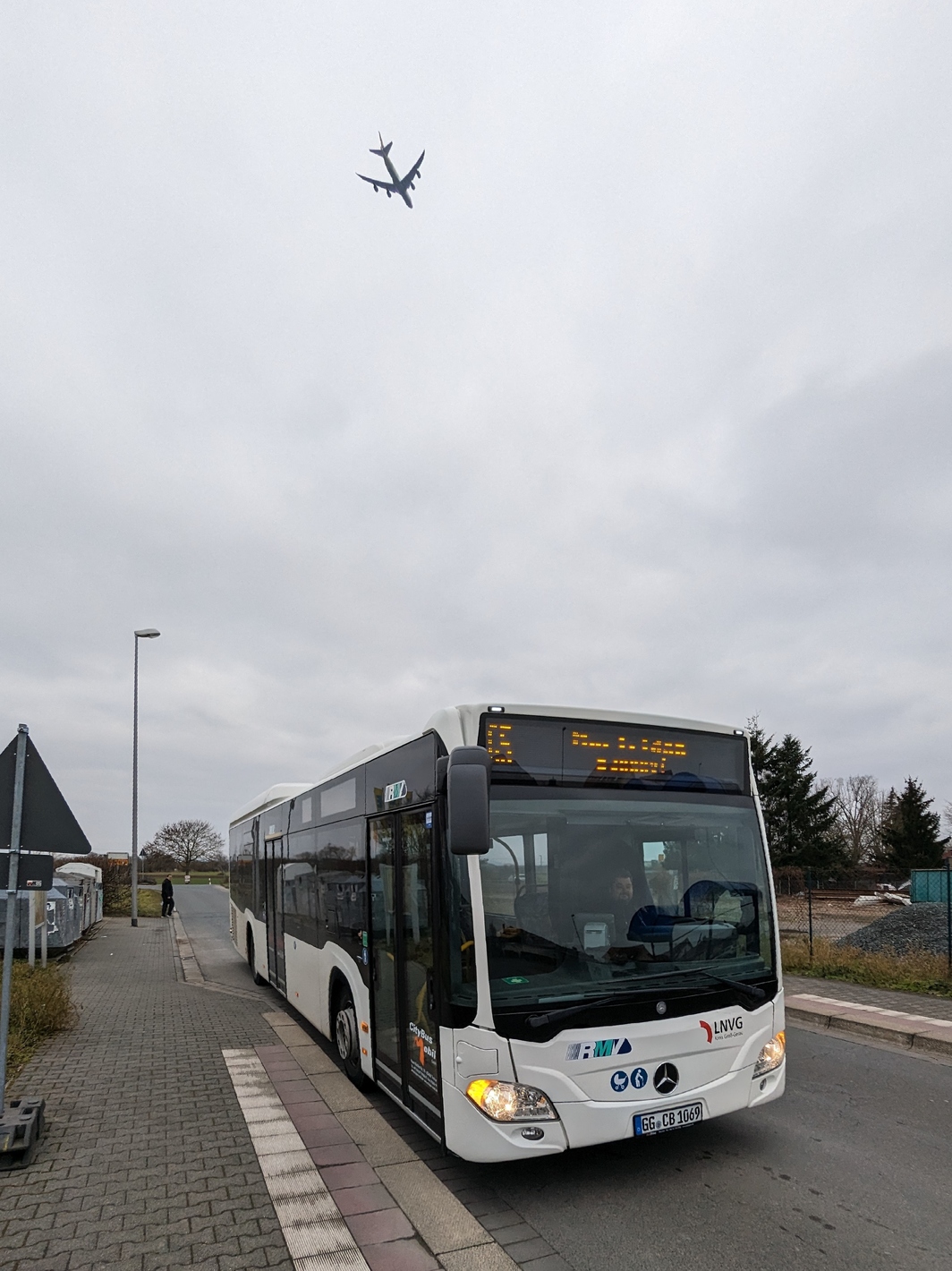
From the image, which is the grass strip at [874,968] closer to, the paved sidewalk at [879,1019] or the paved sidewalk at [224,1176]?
the paved sidewalk at [879,1019]

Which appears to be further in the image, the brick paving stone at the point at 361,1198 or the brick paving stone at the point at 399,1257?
the brick paving stone at the point at 361,1198

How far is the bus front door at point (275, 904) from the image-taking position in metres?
11.4

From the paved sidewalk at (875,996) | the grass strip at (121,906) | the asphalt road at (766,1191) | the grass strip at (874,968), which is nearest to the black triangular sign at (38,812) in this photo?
the asphalt road at (766,1191)

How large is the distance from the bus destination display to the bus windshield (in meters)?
0.10

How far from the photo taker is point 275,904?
39.0ft

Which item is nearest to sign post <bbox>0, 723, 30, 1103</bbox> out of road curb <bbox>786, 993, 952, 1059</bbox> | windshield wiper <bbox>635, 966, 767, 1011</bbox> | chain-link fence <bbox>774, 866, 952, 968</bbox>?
windshield wiper <bbox>635, 966, 767, 1011</bbox>

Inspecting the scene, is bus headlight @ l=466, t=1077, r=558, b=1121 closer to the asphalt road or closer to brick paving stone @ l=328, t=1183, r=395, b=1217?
the asphalt road

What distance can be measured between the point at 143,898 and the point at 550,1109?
43.5m

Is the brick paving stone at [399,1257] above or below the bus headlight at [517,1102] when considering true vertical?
below

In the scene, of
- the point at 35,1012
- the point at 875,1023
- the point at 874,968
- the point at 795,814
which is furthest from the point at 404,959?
the point at 795,814

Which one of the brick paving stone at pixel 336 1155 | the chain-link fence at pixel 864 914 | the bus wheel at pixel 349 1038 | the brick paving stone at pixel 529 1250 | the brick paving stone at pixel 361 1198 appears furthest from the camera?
the chain-link fence at pixel 864 914

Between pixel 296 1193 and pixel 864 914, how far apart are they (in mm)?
28617

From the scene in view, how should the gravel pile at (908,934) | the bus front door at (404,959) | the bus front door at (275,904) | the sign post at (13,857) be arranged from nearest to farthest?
1. the bus front door at (404,959)
2. the sign post at (13,857)
3. the bus front door at (275,904)
4. the gravel pile at (908,934)

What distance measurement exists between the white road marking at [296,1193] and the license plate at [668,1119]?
1640mm
